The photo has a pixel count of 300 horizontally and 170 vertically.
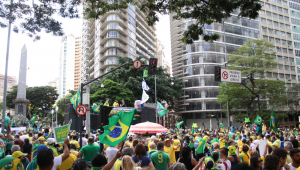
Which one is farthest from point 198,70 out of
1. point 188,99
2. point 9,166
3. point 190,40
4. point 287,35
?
point 9,166

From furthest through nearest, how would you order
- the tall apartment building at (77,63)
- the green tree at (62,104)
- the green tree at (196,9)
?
the tall apartment building at (77,63)
the green tree at (62,104)
the green tree at (196,9)

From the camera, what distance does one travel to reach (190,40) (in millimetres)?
9781

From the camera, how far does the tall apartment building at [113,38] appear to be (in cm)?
5938

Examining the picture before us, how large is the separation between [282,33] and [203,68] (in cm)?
2805

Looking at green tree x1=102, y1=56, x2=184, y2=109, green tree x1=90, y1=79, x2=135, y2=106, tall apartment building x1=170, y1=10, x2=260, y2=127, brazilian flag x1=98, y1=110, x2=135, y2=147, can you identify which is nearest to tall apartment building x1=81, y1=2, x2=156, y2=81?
green tree x1=102, y1=56, x2=184, y2=109

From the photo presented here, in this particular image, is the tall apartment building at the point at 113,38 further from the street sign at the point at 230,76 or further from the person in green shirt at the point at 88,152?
the person in green shirt at the point at 88,152

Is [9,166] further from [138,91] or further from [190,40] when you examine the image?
[138,91]

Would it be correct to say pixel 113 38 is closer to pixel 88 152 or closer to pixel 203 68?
pixel 203 68

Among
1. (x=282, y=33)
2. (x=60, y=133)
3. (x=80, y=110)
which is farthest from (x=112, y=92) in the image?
(x=282, y=33)

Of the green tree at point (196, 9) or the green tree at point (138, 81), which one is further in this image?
the green tree at point (138, 81)

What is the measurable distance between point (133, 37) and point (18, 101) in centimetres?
3942

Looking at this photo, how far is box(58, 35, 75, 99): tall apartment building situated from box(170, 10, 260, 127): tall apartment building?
87.7 meters

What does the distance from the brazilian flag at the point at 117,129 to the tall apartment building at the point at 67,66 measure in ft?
433

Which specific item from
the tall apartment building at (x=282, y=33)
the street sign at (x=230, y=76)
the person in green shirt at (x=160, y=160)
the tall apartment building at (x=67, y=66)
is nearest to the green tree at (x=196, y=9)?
the person in green shirt at (x=160, y=160)
